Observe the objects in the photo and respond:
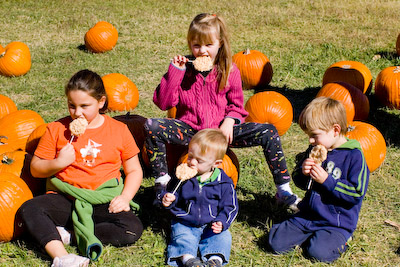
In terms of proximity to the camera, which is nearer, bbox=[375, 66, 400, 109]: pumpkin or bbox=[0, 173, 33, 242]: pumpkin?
bbox=[0, 173, 33, 242]: pumpkin

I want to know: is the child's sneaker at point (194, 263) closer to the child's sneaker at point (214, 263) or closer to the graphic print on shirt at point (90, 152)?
the child's sneaker at point (214, 263)

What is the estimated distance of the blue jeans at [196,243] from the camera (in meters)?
3.81

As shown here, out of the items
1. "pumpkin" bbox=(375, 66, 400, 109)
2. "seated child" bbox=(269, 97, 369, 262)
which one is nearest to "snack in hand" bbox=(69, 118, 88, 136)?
"seated child" bbox=(269, 97, 369, 262)

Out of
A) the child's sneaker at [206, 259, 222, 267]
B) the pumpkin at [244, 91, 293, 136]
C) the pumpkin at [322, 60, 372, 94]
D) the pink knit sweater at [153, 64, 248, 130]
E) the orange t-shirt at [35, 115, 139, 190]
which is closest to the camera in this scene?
the child's sneaker at [206, 259, 222, 267]

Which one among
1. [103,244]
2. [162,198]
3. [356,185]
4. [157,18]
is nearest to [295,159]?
[356,185]

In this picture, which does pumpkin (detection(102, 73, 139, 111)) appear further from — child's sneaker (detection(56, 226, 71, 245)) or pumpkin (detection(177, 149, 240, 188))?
child's sneaker (detection(56, 226, 71, 245))

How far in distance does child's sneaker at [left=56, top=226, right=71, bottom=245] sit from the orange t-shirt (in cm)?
42

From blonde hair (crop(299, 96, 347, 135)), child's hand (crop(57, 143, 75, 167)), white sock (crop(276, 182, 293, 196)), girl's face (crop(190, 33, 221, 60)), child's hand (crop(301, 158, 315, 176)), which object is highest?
girl's face (crop(190, 33, 221, 60))

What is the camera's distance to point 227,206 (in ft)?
12.9

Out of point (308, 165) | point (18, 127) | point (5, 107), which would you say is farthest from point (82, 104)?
point (5, 107)

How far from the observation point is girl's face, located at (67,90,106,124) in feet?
12.9

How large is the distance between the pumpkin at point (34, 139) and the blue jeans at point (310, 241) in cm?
263

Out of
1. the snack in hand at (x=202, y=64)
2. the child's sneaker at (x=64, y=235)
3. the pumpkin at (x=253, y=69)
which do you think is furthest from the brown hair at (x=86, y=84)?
the pumpkin at (x=253, y=69)

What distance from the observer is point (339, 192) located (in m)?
3.78
